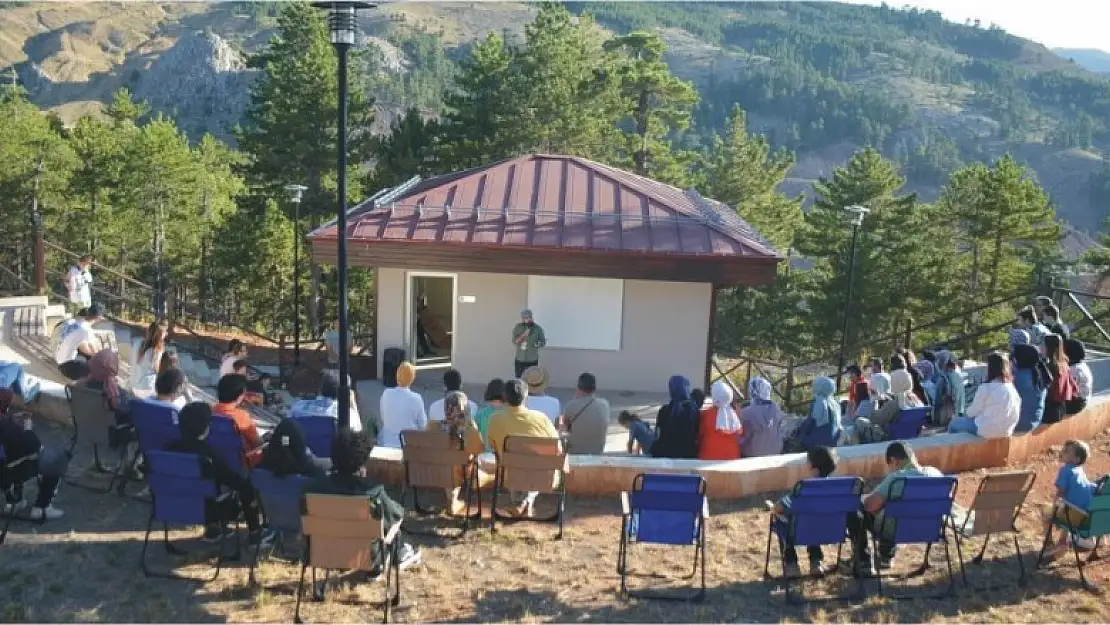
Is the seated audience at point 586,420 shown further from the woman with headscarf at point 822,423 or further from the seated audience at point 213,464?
the seated audience at point 213,464

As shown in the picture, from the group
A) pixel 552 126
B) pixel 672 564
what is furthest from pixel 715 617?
pixel 552 126

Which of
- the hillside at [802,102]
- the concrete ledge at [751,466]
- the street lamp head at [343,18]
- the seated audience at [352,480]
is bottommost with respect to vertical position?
the concrete ledge at [751,466]

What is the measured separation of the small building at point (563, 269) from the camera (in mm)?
12547

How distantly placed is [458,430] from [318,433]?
1.28 metres

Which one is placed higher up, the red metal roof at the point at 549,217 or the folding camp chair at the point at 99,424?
the red metal roof at the point at 549,217

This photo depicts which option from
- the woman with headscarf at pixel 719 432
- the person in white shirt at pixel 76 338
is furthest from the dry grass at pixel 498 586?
the person in white shirt at pixel 76 338

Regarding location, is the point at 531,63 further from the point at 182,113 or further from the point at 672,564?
the point at 182,113

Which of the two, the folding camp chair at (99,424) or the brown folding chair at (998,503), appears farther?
the folding camp chair at (99,424)

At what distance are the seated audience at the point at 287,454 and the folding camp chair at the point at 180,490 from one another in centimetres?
35

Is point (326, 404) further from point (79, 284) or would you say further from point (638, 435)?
point (79, 284)

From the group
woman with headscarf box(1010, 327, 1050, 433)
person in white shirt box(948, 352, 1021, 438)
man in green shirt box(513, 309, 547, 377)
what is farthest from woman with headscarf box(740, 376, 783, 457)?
man in green shirt box(513, 309, 547, 377)

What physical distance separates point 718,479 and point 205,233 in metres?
31.3

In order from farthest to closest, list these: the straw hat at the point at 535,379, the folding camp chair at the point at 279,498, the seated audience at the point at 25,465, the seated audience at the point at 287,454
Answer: the straw hat at the point at 535,379
the seated audience at the point at 25,465
the seated audience at the point at 287,454
the folding camp chair at the point at 279,498

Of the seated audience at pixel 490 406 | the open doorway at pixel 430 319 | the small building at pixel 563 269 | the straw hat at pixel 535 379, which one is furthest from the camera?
the open doorway at pixel 430 319
